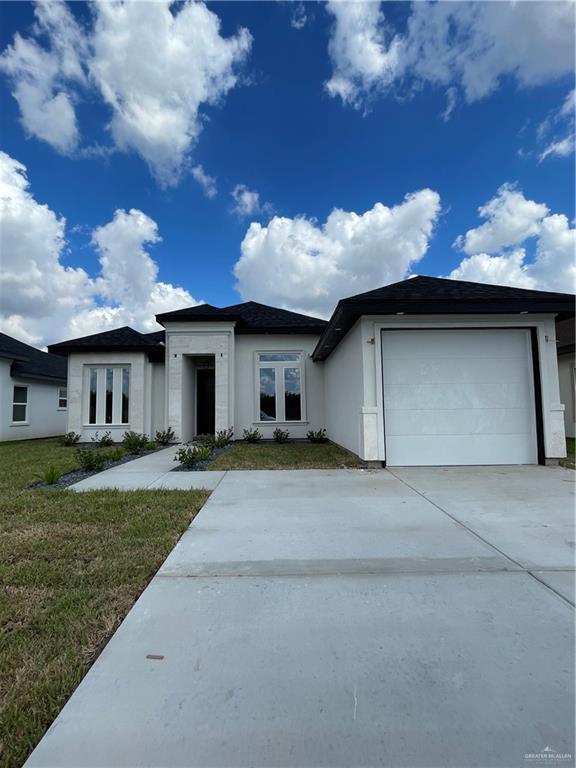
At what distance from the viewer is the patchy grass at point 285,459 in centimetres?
780

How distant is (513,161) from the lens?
9.70 meters

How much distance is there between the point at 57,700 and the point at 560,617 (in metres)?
2.79

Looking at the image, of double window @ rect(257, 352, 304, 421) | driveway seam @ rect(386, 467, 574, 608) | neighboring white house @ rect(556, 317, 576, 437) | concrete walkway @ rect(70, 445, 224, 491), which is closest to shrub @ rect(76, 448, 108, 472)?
concrete walkway @ rect(70, 445, 224, 491)

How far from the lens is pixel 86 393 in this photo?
1363 cm

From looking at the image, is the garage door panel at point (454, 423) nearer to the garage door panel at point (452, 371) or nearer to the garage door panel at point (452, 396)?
the garage door panel at point (452, 396)

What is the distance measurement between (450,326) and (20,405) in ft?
56.2

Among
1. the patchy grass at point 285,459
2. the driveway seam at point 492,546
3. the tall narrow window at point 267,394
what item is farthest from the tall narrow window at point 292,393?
the driveway seam at point 492,546

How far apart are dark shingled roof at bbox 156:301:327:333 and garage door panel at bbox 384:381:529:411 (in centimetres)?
604

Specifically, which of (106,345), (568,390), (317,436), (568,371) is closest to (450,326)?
(317,436)

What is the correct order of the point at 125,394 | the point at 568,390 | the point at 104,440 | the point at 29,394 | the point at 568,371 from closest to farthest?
the point at 104,440
the point at 125,394
the point at 568,390
the point at 568,371
the point at 29,394

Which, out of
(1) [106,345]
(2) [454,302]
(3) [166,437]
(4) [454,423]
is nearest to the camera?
(2) [454,302]

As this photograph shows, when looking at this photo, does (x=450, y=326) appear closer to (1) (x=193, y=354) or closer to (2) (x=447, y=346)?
(2) (x=447, y=346)

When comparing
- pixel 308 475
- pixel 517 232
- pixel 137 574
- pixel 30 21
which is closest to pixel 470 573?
pixel 137 574

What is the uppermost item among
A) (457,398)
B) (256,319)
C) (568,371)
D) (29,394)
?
(256,319)
